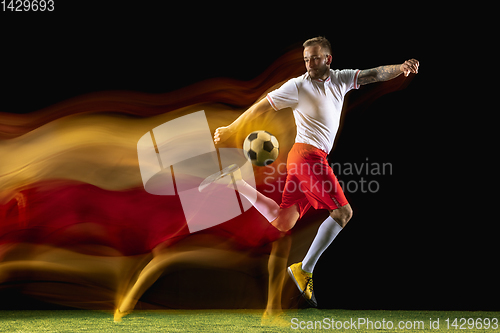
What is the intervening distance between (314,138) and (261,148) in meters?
0.41

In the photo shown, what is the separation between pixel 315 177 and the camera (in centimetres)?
333

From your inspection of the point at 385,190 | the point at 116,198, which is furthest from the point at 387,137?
the point at 116,198

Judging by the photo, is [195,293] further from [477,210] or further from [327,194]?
[477,210]

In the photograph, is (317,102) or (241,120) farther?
(241,120)

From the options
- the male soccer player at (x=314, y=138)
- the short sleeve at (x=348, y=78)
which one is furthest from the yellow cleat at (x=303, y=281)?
the short sleeve at (x=348, y=78)

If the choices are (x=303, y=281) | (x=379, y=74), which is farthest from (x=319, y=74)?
(x=303, y=281)

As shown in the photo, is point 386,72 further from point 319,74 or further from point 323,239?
point 323,239

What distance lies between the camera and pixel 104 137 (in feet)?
13.4

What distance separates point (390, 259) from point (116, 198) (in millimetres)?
2556

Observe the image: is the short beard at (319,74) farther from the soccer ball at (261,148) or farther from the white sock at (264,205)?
the white sock at (264,205)

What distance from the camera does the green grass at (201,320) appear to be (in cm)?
329

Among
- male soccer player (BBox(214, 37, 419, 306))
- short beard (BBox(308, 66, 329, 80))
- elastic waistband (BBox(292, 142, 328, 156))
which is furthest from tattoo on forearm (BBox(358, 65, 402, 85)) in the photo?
elastic waistband (BBox(292, 142, 328, 156))

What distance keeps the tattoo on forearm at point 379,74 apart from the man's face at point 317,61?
11.1 inches

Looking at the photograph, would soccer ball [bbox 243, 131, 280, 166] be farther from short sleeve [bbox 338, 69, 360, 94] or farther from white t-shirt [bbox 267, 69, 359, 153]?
short sleeve [bbox 338, 69, 360, 94]
